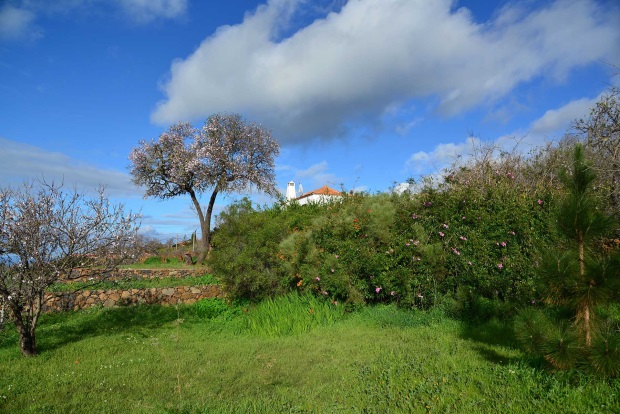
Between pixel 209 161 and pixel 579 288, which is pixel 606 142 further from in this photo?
pixel 209 161

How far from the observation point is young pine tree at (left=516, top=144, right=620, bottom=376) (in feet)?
11.1

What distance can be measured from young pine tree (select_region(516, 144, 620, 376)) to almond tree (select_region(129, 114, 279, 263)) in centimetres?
2145

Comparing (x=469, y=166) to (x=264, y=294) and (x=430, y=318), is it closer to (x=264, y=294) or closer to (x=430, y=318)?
(x=430, y=318)

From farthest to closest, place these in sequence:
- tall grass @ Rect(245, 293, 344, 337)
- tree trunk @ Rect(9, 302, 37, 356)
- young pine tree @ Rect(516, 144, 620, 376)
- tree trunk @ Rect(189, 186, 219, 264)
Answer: tree trunk @ Rect(189, 186, 219, 264)
tall grass @ Rect(245, 293, 344, 337)
tree trunk @ Rect(9, 302, 37, 356)
young pine tree @ Rect(516, 144, 620, 376)

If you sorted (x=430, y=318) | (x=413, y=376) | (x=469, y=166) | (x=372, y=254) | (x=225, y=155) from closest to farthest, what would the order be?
(x=413, y=376) < (x=430, y=318) < (x=372, y=254) < (x=469, y=166) < (x=225, y=155)

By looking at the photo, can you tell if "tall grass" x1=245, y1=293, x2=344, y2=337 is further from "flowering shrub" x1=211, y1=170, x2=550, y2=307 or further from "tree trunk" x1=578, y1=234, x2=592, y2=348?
"tree trunk" x1=578, y1=234, x2=592, y2=348

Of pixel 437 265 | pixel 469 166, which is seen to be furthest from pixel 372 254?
pixel 469 166

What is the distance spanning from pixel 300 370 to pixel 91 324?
21.3 feet

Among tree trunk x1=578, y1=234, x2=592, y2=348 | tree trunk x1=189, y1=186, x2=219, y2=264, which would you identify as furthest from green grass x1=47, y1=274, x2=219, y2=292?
tree trunk x1=578, y1=234, x2=592, y2=348

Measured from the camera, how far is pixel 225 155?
24.2 meters

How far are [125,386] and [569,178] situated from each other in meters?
5.70

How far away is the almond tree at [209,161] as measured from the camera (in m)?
23.9

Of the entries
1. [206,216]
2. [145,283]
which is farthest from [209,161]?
[145,283]

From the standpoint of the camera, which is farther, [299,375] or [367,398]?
[299,375]
